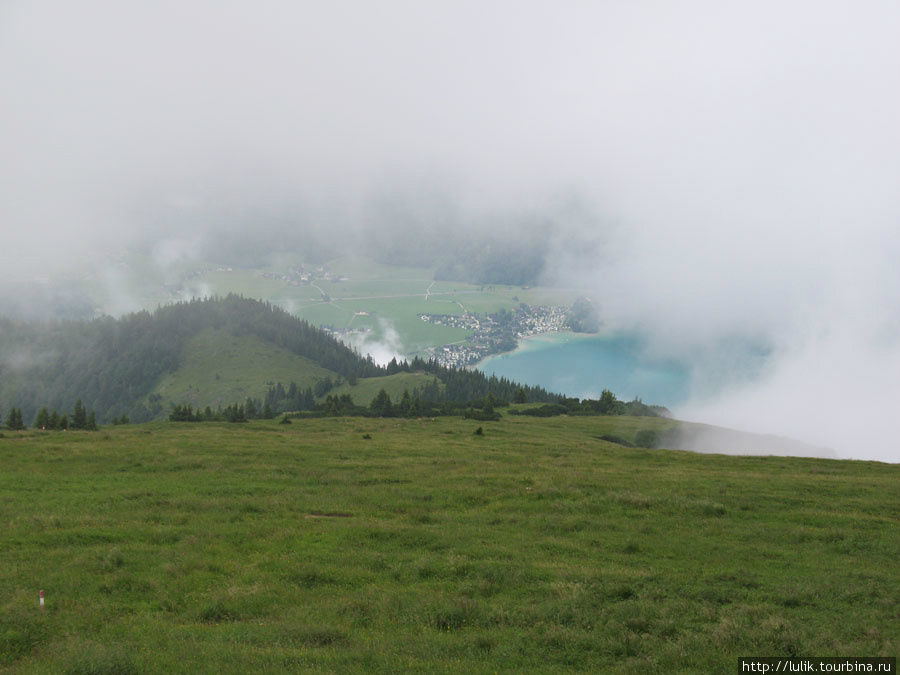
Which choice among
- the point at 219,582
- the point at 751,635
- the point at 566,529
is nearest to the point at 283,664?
the point at 219,582

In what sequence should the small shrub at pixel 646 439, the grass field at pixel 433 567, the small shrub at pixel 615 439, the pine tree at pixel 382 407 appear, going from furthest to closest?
the pine tree at pixel 382 407
the small shrub at pixel 646 439
the small shrub at pixel 615 439
the grass field at pixel 433 567

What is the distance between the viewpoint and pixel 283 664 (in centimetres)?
1391

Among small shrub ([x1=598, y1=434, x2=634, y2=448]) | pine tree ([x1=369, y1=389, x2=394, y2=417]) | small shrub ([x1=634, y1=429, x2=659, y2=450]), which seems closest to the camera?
small shrub ([x1=598, y1=434, x2=634, y2=448])

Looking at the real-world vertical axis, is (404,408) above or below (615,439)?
above

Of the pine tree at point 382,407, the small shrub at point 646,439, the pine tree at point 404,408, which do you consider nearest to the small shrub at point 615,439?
the small shrub at point 646,439

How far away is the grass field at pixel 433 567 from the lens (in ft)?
48.6

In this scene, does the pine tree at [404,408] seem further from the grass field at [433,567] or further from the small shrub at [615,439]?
the grass field at [433,567]

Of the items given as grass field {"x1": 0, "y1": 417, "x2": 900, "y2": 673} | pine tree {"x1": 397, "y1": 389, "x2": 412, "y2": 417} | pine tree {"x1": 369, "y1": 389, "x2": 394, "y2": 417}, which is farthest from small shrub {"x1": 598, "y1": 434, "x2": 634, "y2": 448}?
grass field {"x1": 0, "y1": 417, "x2": 900, "y2": 673}

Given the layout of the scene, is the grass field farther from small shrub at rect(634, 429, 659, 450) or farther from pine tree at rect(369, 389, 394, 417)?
pine tree at rect(369, 389, 394, 417)

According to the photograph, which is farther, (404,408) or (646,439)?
(404,408)

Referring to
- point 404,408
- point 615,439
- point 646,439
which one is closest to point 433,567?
point 615,439

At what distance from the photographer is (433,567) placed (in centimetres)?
2211

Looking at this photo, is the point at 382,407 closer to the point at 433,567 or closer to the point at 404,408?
the point at 404,408

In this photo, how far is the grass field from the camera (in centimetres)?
1483
